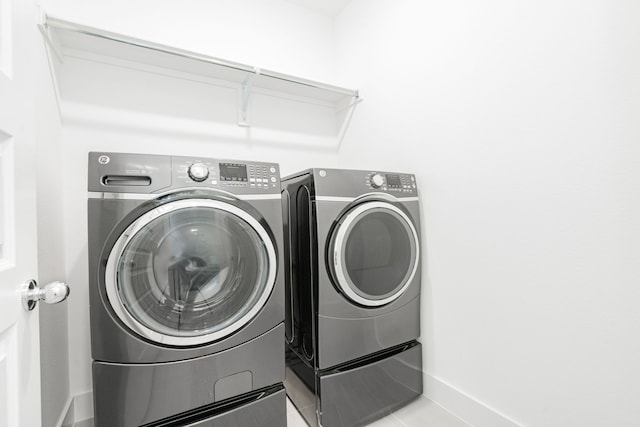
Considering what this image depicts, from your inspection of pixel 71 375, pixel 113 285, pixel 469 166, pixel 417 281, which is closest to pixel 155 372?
pixel 113 285

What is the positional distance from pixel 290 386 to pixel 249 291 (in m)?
0.83

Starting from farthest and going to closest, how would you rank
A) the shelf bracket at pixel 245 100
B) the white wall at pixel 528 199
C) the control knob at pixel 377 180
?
the shelf bracket at pixel 245 100 < the control knob at pixel 377 180 < the white wall at pixel 528 199

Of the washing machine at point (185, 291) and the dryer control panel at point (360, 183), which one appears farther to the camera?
the dryer control panel at point (360, 183)

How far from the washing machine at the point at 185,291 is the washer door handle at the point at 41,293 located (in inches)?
11.8

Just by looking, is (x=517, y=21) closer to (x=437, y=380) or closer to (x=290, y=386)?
(x=437, y=380)

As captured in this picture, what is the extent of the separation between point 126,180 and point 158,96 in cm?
92

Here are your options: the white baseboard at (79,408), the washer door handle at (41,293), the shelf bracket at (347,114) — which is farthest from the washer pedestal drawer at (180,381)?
the shelf bracket at (347,114)

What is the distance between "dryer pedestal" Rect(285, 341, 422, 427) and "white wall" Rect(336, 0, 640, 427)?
0.50 ft

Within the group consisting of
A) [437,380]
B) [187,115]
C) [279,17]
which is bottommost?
[437,380]

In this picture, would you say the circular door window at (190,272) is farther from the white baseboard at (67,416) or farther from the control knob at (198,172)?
the white baseboard at (67,416)

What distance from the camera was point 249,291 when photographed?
1139 millimetres

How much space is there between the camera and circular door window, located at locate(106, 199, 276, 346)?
95 cm

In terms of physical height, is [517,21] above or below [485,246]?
above

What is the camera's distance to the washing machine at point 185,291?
0.94 meters
